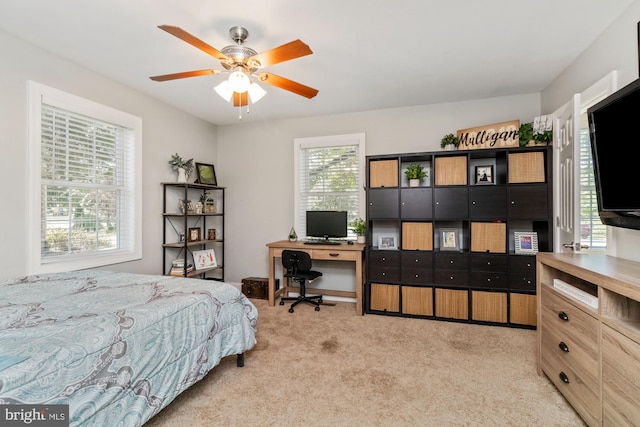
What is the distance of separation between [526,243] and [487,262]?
44 cm

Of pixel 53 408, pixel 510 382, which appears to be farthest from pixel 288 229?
pixel 53 408

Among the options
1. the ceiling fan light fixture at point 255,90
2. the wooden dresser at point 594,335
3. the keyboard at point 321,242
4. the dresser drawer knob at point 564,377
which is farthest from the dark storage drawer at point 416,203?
the ceiling fan light fixture at point 255,90

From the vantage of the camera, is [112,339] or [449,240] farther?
[449,240]

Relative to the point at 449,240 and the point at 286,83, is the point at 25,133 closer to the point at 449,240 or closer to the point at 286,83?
the point at 286,83

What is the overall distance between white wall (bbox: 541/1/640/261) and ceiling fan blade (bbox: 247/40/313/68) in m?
1.88

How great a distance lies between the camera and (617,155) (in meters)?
1.72

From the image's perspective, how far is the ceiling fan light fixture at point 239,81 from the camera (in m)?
2.19

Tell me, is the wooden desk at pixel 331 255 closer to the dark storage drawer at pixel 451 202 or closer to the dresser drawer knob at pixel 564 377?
the dark storage drawer at pixel 451 202

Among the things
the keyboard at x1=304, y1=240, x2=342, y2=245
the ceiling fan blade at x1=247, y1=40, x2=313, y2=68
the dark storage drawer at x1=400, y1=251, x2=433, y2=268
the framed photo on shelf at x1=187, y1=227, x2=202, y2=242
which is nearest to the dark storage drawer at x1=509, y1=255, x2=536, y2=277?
the dark storage drawer at x1=400, y1=251, x2=433, y2=268

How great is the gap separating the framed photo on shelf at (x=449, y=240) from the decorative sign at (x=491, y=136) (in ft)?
3.15

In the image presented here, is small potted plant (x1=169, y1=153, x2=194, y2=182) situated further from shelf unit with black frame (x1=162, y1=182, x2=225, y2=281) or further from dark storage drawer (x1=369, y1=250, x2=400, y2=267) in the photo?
dark storage drawer (x1=369, y1=250, x2=400, y2=267)

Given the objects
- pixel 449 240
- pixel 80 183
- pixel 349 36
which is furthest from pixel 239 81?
pixel 449 240

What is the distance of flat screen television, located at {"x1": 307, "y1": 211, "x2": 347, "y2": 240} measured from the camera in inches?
156

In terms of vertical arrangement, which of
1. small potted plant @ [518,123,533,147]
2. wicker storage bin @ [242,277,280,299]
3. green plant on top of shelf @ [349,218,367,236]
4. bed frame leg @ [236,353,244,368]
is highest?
small potted plant @ [518,123,533,147]
